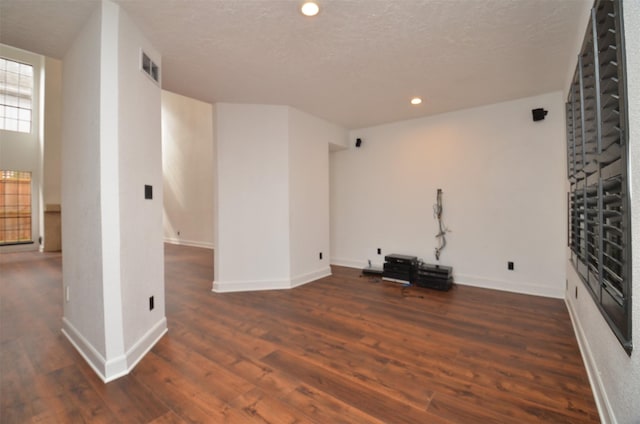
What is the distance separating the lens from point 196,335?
2.48 m

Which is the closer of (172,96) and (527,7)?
(527,7)

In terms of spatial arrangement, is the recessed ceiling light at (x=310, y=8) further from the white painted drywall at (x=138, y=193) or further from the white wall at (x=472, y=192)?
the white wall at (x=472, y=192)

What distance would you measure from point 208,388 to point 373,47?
288cm

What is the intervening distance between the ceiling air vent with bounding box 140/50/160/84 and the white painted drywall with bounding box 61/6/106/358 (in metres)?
0.32

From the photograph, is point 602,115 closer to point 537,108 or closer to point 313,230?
point 537,108

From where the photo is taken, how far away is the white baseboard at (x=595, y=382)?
1.39 m

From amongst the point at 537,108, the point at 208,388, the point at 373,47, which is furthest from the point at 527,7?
the point at 208,388

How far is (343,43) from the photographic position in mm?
2334

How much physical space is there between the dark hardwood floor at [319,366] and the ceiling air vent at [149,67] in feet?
7.39

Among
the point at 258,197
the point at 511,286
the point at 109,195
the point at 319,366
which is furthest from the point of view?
the point at 258,197

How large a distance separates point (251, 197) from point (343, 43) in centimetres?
224

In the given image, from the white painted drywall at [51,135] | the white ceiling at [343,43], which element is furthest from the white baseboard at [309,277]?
the white painted drywall at [51,135]

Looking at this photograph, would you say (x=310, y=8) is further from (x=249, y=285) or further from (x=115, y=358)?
(x=249, y=285)

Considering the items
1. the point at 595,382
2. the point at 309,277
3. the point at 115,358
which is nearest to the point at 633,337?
the point at 595,382
